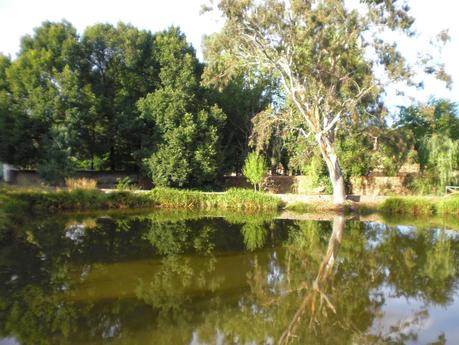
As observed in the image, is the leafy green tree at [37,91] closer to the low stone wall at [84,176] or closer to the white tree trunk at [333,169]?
the low stone wall at [84,176]

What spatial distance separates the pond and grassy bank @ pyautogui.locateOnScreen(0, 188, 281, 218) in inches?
198

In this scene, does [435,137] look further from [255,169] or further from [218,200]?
[218,200]

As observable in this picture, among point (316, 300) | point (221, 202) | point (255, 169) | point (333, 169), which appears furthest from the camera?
point (255, 169)

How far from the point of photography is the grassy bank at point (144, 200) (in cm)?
1836

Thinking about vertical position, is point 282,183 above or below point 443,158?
below

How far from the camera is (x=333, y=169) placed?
2094 centimetres

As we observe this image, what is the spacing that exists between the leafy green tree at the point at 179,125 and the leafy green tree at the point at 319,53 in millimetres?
4096

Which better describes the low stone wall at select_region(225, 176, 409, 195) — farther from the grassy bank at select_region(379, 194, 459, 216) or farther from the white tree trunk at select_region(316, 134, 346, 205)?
the grassy bank at select_region(379, 194, 459, 216)

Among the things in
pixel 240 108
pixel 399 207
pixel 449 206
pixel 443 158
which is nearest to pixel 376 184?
pixel 443 158

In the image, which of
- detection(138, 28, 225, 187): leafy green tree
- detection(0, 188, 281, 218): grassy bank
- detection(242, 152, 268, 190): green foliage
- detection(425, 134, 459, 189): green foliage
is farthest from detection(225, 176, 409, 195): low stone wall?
detection(0, 188, 281, 218): grassy bank

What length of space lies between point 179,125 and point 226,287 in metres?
18.7

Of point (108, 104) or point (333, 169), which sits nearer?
point (333, 169)

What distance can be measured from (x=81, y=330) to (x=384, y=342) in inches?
158

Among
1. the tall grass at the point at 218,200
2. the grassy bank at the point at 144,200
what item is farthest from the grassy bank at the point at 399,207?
the grassy bank at the point at 144,200
